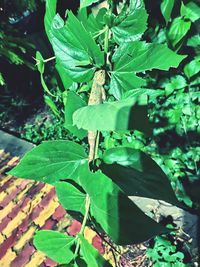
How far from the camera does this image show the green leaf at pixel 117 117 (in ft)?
1.33

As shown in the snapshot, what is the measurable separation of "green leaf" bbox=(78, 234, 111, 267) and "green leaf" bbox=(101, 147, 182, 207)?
10cm

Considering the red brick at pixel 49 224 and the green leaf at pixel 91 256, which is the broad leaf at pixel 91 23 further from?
the red brick at pixel 49 224

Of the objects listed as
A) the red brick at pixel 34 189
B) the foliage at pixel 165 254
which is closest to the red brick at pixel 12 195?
the red brick at pixel 34 189

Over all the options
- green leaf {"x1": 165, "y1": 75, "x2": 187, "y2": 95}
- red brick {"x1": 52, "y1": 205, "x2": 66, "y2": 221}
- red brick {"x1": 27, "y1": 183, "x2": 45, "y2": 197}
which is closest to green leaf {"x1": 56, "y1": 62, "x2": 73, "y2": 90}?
green leaf {"x1": 165, "y1": 75, "x2": 187, "y2": 95}

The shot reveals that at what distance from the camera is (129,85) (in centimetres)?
57

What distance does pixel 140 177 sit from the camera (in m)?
0.50

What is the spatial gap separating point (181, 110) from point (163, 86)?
221mm

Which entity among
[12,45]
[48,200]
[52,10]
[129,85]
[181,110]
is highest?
[52,10]

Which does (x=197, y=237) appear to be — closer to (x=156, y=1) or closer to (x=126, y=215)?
(x=156, y=1)

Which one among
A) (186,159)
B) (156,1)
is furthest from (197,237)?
(156,1)

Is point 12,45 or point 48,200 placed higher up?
point 12,45

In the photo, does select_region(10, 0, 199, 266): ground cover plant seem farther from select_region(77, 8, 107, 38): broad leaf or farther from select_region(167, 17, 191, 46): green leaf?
select_region(167, 17, 191, 46): green leaf

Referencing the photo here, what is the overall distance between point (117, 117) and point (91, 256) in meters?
0.22

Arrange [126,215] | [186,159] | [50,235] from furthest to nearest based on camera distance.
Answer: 1. [186,159]
2. [50,235]
3. [126,215]
